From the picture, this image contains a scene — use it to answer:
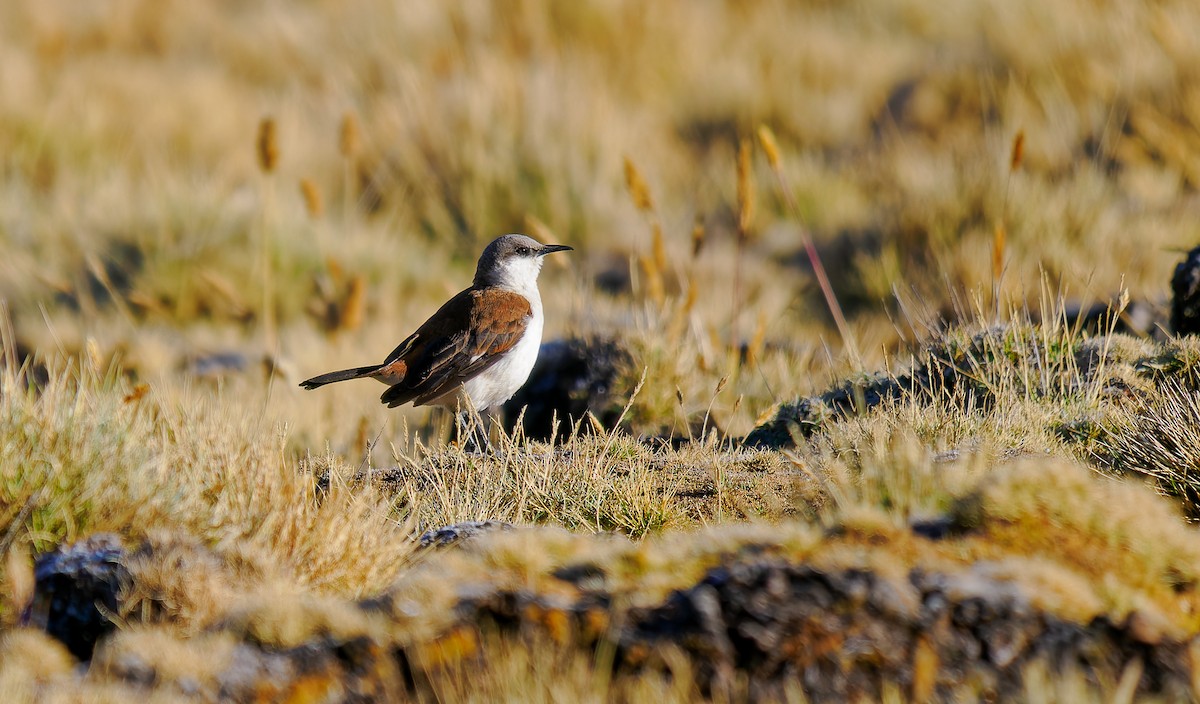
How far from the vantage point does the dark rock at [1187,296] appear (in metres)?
6.06

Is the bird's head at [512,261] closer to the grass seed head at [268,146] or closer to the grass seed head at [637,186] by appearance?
the grass seed head at [637,186]

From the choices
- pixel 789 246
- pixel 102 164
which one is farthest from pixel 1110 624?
pixel 102 164

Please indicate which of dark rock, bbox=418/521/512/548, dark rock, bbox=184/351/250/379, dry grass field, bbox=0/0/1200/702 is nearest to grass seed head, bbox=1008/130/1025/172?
dry grass field, bbox=0/0/1200/702

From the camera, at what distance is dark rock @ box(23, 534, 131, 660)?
12.2 ft

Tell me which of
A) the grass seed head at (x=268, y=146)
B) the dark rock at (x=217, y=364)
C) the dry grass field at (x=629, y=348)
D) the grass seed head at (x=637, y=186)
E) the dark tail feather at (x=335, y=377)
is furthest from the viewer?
the dark rock at (x=217, y=364)

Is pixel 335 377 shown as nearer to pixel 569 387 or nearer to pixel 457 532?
pixel 569 387

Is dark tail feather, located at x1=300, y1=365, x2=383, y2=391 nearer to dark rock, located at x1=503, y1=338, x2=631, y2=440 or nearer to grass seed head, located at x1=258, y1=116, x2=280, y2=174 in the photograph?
dark rock, located at x1=503, y1=338, x2=631, y2=440

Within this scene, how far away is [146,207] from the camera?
37.0ft

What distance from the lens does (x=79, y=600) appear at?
3752 millimetres

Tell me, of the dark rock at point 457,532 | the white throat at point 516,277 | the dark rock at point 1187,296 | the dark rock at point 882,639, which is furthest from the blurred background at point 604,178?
the dark rock at point 882,639

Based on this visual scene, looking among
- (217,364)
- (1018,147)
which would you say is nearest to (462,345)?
(1018,147)

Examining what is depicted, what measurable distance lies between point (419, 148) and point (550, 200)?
1703 mm

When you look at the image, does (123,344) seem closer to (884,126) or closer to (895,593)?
(895,593)

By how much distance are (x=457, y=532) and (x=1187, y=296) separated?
13.0 ft
